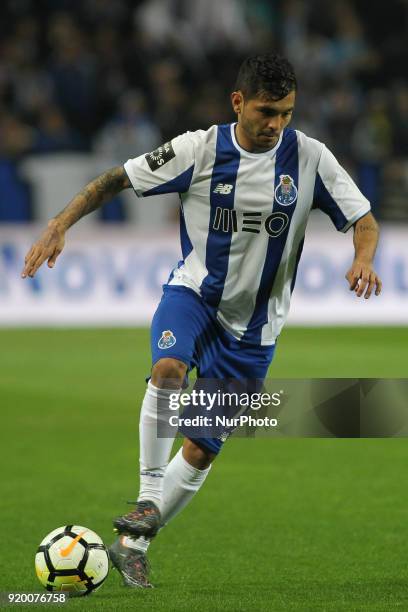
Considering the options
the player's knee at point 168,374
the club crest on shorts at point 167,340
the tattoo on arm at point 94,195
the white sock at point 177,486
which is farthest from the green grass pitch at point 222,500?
the tattoo on arm at point 94,195

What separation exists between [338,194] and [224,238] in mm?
498

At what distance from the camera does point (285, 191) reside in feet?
17.2

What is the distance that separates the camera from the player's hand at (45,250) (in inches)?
185

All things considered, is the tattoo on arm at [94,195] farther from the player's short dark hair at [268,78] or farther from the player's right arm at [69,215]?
the player's short dark hair at [268,78]

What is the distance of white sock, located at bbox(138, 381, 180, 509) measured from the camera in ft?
16.6

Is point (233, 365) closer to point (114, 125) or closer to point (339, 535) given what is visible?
point (339, 535)

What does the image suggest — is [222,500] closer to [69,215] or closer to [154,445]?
[154,445]

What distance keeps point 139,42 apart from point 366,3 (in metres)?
3.83

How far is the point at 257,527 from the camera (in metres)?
6.35

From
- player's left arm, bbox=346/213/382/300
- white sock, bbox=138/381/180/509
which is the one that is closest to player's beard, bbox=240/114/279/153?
player's left arm, bbox=346/213/382/300

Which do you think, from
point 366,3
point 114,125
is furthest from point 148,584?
point 366,3

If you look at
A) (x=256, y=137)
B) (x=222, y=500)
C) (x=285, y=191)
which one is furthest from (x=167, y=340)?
(x=222, y=500)

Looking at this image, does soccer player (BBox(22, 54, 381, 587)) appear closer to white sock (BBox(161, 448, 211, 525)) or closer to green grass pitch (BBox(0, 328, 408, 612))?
white sock (BBox(161, 448, 211, 525))

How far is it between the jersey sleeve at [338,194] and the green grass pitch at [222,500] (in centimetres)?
147
